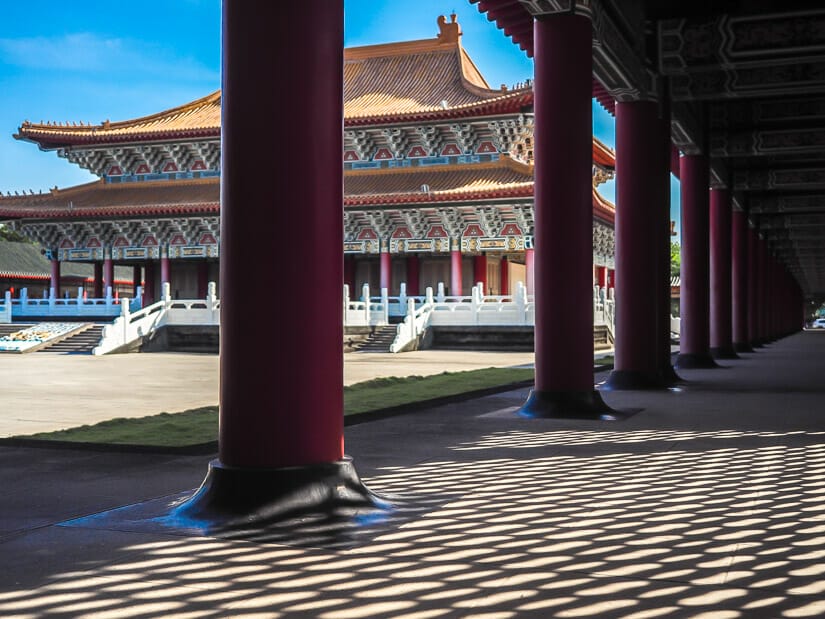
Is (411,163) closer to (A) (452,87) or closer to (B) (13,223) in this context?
(A) (452,87)

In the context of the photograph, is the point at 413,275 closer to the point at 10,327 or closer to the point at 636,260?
the point at 10,327

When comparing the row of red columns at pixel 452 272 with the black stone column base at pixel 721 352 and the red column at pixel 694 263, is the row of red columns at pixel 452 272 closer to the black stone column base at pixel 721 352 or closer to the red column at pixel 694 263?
the black stone column base at pixel 721 352

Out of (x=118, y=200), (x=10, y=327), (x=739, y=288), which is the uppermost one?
(x=118, y=200)

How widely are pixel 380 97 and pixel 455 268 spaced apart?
315 inches

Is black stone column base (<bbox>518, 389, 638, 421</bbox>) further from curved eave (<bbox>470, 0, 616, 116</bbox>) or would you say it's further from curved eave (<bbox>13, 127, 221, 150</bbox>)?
curved eave (<bbox>13, 127, 221, 150</bbox>)

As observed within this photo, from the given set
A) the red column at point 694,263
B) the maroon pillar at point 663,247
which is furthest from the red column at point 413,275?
the maroon pillar at point 663,247

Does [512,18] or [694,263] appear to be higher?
[512,18]

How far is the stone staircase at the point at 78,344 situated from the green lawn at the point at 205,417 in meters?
15.6

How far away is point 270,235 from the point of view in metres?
4.51

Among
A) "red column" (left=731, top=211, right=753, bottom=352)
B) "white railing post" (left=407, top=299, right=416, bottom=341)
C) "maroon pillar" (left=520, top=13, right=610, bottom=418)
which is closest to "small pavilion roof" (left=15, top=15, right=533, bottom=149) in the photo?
"white railing post" (left=407, top=299, right=416, bottom=341)

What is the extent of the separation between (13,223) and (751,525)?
129 ft

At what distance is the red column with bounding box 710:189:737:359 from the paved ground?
457 centimetres

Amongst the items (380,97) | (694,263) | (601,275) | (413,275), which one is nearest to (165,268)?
(413,275)

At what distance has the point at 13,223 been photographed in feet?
128
